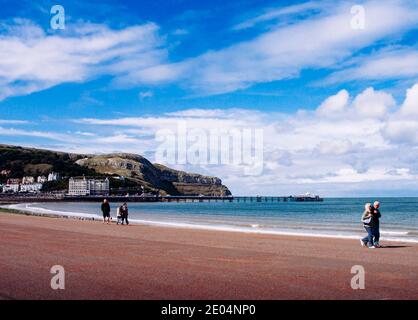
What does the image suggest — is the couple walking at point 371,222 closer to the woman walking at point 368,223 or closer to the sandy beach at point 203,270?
the woman walking at point 368,223

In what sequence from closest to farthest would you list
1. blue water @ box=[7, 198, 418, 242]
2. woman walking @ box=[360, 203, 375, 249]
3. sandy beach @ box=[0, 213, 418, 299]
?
sandy beach @ box=[0, 213, 418, 299] → woman walking @ box=[360, 203, 375, 249] → blue water @ box=[7, 198, 418, 242]

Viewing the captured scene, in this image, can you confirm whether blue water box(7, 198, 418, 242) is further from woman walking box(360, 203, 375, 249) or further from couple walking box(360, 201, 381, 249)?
woman walking box(360, 203, 375, 249)

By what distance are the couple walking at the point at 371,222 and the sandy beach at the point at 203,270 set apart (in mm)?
530

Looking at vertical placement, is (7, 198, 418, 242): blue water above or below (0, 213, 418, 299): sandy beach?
below

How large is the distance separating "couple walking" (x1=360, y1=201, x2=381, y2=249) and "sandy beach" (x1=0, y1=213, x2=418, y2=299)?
0.53 metres

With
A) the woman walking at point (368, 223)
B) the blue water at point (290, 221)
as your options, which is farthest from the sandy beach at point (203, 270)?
the blue water at point (290, 221)

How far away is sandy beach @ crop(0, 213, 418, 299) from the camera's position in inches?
395

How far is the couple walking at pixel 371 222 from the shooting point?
61.6ft

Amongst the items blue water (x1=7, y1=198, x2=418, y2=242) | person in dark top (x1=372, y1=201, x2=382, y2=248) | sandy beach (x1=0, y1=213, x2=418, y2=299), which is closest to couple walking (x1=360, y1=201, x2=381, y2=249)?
person in dark top (x1=372, y1=201, x2=382, y2=248)
